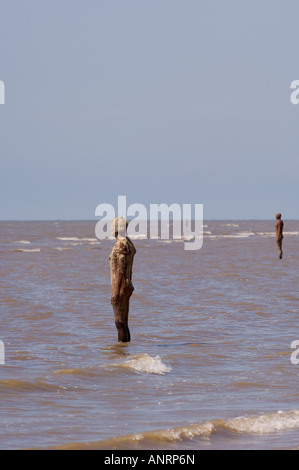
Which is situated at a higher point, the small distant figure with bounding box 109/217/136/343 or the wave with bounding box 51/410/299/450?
the small distant figure with bounding box 109/217/136/343

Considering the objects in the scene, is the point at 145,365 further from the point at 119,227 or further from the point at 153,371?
the point at 119,227

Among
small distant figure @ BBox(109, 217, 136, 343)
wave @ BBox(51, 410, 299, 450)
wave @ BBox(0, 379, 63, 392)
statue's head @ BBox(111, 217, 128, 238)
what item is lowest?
wave @ BBox(51, 410, 299, 450)

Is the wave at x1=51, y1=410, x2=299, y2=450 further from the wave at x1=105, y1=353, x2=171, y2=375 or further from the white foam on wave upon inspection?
the wave at x1=105, y1=353, x2=171, y2=375

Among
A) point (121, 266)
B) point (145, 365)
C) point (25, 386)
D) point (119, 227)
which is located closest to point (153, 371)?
point (145, 365)

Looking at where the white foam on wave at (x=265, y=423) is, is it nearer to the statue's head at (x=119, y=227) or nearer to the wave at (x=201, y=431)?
the wave at (x=201, y=431)

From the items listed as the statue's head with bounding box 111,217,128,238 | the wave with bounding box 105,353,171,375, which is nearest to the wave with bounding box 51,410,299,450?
the wave with bounding box 105,353,171,375

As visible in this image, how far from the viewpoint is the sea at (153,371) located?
7289 millimetres

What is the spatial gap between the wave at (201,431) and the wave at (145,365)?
2871mm

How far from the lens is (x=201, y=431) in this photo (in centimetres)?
731

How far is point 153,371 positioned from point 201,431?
3.24 metres

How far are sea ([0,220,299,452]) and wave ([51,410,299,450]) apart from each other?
0.4 inches

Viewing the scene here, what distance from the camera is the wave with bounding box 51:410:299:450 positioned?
6.90 m
